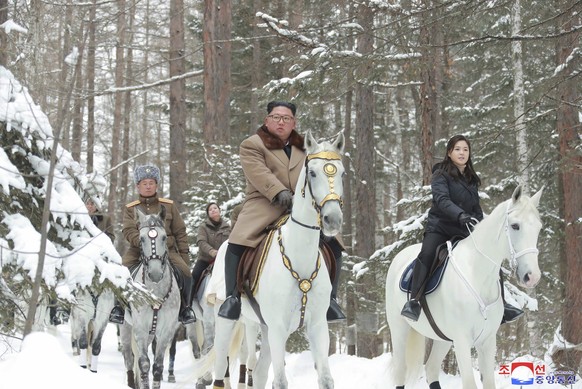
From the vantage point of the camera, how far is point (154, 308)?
9.15 meters

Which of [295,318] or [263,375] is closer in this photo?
[295,318]

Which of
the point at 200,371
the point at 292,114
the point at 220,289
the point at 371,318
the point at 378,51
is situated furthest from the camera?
the point at 371,318

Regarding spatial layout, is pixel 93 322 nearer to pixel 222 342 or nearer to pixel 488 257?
pixel 222 342

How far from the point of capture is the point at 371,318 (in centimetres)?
1562

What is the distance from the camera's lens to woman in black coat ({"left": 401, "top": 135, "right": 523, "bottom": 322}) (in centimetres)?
767

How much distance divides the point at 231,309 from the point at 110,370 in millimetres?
6695

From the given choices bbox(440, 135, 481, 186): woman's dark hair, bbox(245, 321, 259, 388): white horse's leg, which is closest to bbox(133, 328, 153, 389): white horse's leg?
bbox(245, 321, 259, 388): white horse's leg

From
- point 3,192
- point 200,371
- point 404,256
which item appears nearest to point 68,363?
point 3,192

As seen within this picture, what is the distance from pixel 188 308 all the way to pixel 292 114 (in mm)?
4158

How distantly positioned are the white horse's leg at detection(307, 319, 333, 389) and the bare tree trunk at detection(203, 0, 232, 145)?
11986 mm

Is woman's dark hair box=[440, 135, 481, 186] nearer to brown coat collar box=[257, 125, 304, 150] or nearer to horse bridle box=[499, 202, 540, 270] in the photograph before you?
horse bridle box=[499, 202, 540, 270]

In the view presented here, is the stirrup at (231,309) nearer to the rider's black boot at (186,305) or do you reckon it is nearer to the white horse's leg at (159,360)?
the white horse's leg at (159,360)

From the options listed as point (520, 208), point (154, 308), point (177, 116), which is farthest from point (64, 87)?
point (177, 116)

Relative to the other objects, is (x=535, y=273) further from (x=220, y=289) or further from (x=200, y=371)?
(x=200, y=371)
